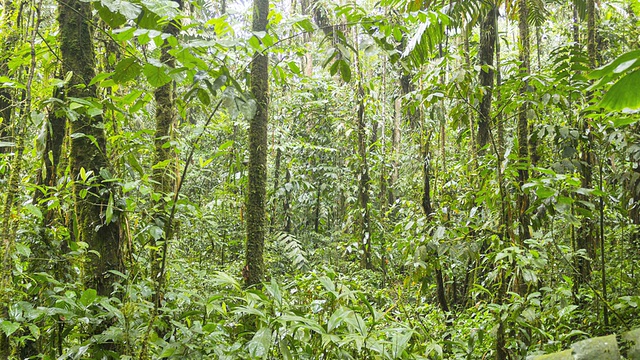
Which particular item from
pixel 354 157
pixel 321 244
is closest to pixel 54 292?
pixel 354 157

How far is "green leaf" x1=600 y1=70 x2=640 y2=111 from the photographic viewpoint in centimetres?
79

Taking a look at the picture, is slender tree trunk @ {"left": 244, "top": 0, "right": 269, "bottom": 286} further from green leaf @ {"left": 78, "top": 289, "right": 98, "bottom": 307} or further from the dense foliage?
green leaf @ {"left": 78, "top": 289, "right": 98, "bottom": 307}

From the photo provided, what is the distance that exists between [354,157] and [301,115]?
1.74 meters

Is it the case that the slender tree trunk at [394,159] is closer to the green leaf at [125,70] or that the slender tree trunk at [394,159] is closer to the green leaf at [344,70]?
the green leaf at [344,70]

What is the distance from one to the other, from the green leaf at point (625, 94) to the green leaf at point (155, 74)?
148 centimetres

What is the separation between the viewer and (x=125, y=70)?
1739 mm

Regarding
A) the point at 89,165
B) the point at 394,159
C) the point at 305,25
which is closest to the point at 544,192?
the point at 305,25

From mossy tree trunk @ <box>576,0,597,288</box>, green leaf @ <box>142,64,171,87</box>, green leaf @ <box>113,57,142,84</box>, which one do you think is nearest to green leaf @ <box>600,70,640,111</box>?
green leaf @ <box>142,64,171,87</box>

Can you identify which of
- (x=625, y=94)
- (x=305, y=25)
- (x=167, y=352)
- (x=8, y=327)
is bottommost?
(x=167, y=352)

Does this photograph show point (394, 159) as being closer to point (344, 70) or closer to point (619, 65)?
point (344, 70)

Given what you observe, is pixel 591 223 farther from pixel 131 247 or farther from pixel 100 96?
pixel 100 96

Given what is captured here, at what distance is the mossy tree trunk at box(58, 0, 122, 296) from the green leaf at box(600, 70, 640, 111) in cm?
219

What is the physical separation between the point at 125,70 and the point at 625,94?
64.5 inches

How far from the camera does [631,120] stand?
1870mm
